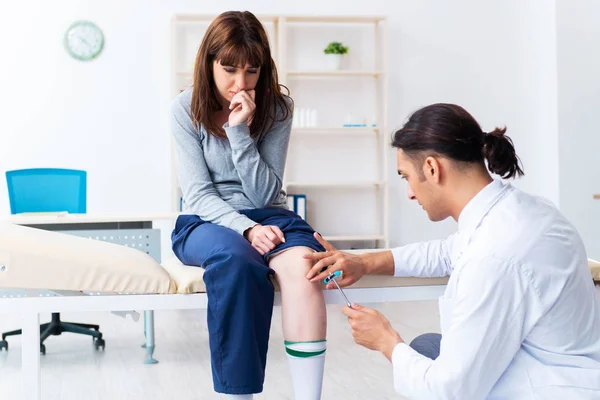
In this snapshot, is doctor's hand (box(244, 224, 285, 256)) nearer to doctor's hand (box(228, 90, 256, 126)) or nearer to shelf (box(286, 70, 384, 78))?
doctor's hand (box(228, 90, 256, 126))

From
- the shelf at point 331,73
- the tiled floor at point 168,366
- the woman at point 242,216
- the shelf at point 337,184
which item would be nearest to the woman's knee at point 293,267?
the woman at point 242,216

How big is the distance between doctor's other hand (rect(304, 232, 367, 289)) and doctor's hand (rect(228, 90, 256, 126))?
34 cm

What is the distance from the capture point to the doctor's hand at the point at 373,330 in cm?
132

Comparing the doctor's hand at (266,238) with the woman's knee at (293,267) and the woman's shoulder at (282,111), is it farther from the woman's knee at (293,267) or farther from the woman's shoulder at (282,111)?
the woman's shoulder at (282,111)

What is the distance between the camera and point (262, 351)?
1653 mm

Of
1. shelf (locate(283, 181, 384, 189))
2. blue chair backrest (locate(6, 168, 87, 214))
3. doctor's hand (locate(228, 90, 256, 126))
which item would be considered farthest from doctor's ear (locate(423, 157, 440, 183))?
shelf (locate(283, 181, 384, 189))

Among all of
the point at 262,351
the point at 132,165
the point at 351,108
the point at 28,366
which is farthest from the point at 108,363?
the point at 351,108

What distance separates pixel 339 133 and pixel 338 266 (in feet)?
11.8

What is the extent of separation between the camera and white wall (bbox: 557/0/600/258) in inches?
208

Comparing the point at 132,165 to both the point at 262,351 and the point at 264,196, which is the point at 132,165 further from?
the point at 262,351

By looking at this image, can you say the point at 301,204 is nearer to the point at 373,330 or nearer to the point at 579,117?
the point at 579,117

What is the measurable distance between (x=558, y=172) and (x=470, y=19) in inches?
48.0

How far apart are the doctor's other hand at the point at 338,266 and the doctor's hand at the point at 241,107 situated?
0.34m

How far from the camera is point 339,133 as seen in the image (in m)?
5.26
